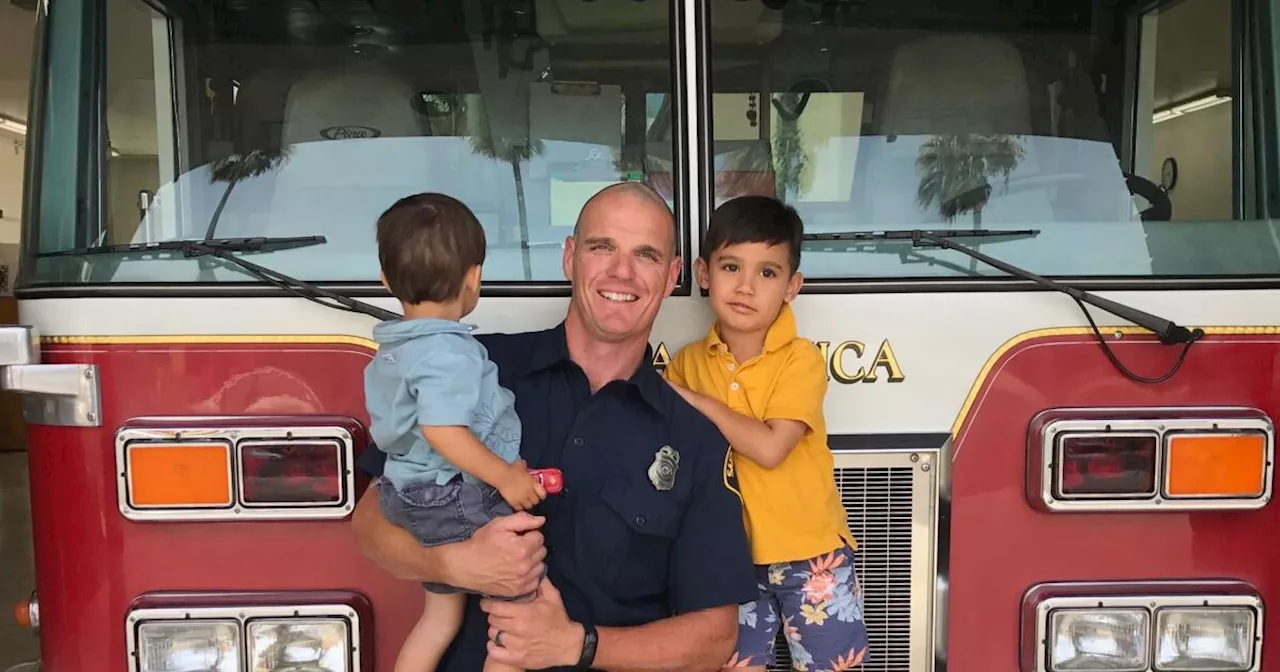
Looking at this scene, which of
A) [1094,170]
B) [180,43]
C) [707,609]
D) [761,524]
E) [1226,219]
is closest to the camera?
[707,609]

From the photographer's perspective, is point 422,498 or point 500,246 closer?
point 422,498

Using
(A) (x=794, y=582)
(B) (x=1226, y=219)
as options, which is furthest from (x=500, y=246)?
(B) (x=1226, y=219)

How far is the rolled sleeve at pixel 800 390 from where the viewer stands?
175cm

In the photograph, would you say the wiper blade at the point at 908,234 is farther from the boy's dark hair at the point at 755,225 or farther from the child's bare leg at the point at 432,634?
the child's bare leg at the point at 432,634

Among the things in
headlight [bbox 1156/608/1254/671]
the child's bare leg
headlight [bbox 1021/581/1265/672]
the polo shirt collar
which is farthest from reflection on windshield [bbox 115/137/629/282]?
headlight [bbox 1156/608/1254/671]

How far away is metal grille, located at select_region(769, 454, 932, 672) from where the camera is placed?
1927 mm

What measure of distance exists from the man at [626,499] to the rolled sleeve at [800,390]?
12 centimetres

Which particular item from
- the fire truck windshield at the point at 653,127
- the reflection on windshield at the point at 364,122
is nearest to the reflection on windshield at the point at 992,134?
the fire truck windshield at the point at 653,127

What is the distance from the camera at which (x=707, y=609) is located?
5.62 feet

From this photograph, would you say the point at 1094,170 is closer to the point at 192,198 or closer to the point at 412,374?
the point at 412,374

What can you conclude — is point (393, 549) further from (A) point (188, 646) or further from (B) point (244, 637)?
(A) point (188, 646)

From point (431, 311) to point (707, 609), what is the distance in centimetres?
69

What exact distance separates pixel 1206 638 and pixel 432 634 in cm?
146

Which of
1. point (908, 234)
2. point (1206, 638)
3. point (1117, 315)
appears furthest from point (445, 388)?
point (1206, 638)
